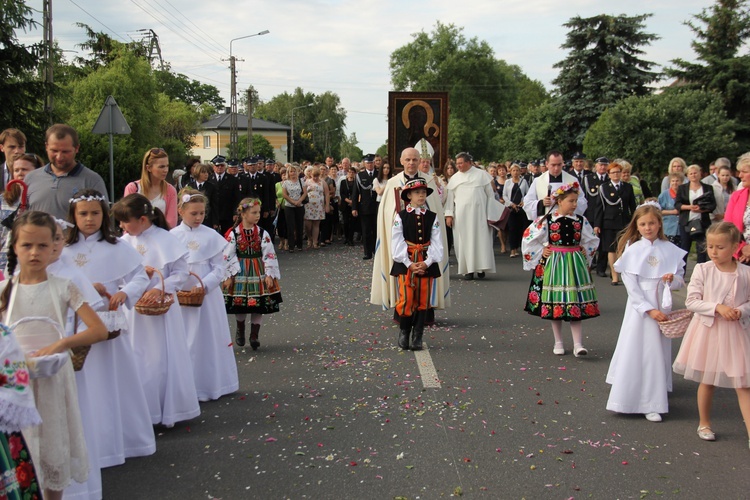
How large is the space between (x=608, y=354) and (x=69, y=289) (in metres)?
5.98

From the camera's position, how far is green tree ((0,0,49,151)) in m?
23.5

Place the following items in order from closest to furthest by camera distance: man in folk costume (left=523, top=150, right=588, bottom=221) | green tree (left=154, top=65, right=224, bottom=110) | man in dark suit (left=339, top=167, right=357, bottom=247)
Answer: man in folk costume (left=523, top=150, right=588, bottom=221), man in dark suit (left=339, top=167, right=357, bottom=247), green tree (left=154, top=65, right=224, bottom=110)

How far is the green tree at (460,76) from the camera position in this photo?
8481cm

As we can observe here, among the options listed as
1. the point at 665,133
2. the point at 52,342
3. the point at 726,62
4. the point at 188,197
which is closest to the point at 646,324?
the point at 188,197

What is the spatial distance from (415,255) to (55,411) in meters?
5.18

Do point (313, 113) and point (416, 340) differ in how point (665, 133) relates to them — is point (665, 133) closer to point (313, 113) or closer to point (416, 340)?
point (416, 340)

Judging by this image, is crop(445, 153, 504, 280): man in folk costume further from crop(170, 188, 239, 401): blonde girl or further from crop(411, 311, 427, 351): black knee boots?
crop(170, 188, 239, 401): blonde girl

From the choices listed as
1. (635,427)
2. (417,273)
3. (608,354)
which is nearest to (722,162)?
(608,354)

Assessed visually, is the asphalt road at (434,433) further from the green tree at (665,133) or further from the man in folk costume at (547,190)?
the green tree at (665,133)

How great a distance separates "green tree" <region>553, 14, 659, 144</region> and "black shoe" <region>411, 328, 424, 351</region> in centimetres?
4595

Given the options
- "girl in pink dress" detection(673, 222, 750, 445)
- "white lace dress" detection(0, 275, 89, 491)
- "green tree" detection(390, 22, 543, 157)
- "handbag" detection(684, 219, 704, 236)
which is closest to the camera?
"white lace dress" detection(0, 275, 89, 491)

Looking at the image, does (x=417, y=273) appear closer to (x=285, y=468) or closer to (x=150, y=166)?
(x=150, y=166)

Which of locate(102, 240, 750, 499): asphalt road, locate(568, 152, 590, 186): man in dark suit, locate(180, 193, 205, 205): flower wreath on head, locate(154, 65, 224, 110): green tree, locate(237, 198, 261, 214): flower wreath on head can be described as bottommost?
locate(102, 240, 750, 499): asphalt road

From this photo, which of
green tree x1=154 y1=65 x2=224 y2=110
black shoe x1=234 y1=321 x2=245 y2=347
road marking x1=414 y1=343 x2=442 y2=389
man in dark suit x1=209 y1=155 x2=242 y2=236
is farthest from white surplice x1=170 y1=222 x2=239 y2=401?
green tree x1=154 y1=65 x2=224 y2=110
